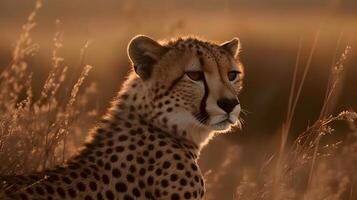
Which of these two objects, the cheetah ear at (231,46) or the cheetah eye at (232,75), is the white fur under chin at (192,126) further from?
the cheetah ear at (231,46)

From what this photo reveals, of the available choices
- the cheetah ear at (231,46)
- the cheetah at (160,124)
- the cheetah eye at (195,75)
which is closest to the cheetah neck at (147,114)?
the cheetah at (160,124)

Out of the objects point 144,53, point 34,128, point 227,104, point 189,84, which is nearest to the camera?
point 227,104

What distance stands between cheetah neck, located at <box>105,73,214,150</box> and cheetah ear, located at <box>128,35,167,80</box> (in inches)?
2.3

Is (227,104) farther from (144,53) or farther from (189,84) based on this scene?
(144,53)

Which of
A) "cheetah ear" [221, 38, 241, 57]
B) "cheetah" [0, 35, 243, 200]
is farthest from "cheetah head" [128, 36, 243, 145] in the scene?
"cheetah ear" [221, 38, 241, 57]

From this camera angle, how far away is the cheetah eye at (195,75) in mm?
3887

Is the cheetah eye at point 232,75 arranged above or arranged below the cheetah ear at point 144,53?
below

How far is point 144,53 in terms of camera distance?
13.1 feet

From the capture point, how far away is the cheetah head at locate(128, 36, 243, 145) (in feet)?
Answer: 12.5

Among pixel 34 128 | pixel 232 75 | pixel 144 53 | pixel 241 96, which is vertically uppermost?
pixel 144 53

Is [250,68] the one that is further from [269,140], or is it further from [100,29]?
[100,29]

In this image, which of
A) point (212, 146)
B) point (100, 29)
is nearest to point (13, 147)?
point (212, 146)

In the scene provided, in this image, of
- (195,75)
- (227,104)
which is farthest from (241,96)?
(227,104)

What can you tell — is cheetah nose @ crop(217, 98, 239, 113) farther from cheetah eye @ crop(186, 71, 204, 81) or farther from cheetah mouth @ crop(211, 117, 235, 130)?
cheetah eye @ crop(186, 71, 204, 81)
